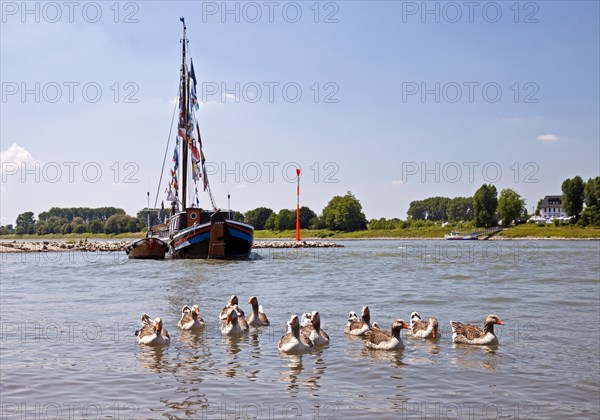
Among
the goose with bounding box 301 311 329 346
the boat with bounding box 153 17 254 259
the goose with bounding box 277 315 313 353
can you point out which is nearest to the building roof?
the boat with bounding box 153 17 254 259

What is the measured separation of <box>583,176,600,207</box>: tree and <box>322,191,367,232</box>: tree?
56.0 metres

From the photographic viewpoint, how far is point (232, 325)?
49.5 ft

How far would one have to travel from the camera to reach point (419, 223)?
16000cm

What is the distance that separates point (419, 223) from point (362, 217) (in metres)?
18.4

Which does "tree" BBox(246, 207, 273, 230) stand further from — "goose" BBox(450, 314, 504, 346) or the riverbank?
"goose" BBox(450, 314, 504, 346)

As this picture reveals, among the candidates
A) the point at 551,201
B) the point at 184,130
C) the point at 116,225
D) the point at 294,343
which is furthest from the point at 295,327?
the point at 551,201

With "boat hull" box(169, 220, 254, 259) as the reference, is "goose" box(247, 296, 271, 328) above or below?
below

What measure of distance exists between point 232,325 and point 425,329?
455 centimetres

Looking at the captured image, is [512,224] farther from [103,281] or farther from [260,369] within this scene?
[260,369]

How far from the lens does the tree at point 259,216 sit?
594 feet

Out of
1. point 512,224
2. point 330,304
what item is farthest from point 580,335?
point 512,224

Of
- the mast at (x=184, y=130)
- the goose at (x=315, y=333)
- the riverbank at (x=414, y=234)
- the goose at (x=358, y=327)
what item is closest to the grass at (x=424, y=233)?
the riverbank at (x=414, y=234)

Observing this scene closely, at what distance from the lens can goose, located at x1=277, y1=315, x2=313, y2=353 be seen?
41.9ft

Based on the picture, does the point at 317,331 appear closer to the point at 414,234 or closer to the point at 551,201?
the point at 414,234
